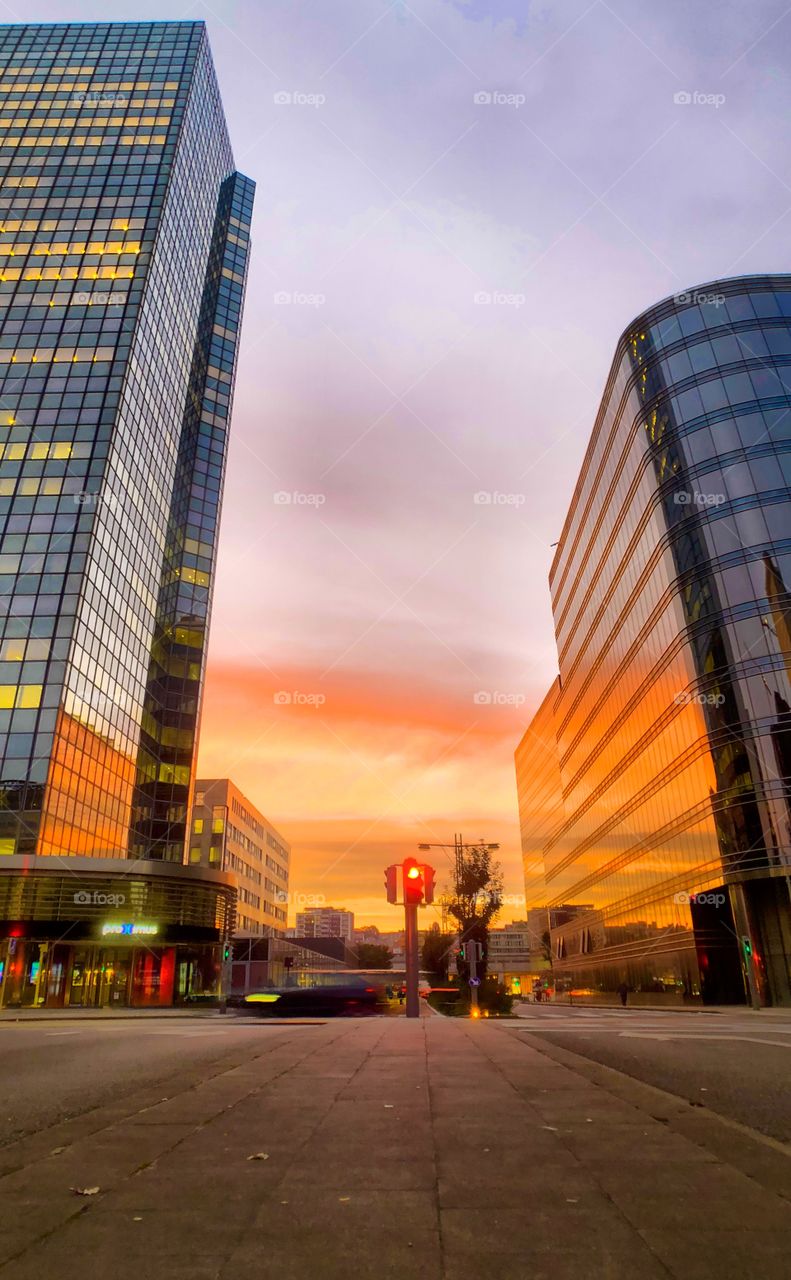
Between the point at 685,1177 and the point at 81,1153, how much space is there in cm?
351

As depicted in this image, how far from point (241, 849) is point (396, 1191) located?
91.1 m

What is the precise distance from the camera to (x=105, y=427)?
53719 millimetres

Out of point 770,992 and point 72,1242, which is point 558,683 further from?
point 72,1242

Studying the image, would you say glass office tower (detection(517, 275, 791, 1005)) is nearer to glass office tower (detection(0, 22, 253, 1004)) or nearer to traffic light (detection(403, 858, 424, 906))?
traffic light (detection(403, 858, 424, 906))

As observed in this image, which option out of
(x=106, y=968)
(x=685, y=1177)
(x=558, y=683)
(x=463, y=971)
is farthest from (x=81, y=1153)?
(x=558, y=683)

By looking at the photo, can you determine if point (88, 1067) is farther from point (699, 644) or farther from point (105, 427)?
point (105, 427)

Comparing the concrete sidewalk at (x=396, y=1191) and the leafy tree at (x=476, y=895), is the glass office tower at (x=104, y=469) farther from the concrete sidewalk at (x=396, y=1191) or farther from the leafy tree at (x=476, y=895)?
the concrete sidewalk at (x=396, y=1191)

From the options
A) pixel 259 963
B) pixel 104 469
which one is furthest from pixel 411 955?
pixel 259 963

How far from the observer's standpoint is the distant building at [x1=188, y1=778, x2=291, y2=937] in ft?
266

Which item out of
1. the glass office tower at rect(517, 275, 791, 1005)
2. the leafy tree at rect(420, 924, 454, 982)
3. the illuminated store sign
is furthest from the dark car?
the leafy tree at rect(420, 924, 454, 982)

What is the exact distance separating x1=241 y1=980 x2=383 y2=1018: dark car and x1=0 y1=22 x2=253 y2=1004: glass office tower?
41.2 feet

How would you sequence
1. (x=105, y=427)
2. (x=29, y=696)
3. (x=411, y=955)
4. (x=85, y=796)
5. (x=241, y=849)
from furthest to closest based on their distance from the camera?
1. (x=241, y=849)
2. (x=105, y=427)
3. (x=85, y=796)
4. (x=29, y=696)
5. (x=411, y=955)

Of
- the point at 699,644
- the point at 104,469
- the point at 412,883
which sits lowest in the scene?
the point at 412,883

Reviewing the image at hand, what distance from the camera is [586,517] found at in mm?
70125
